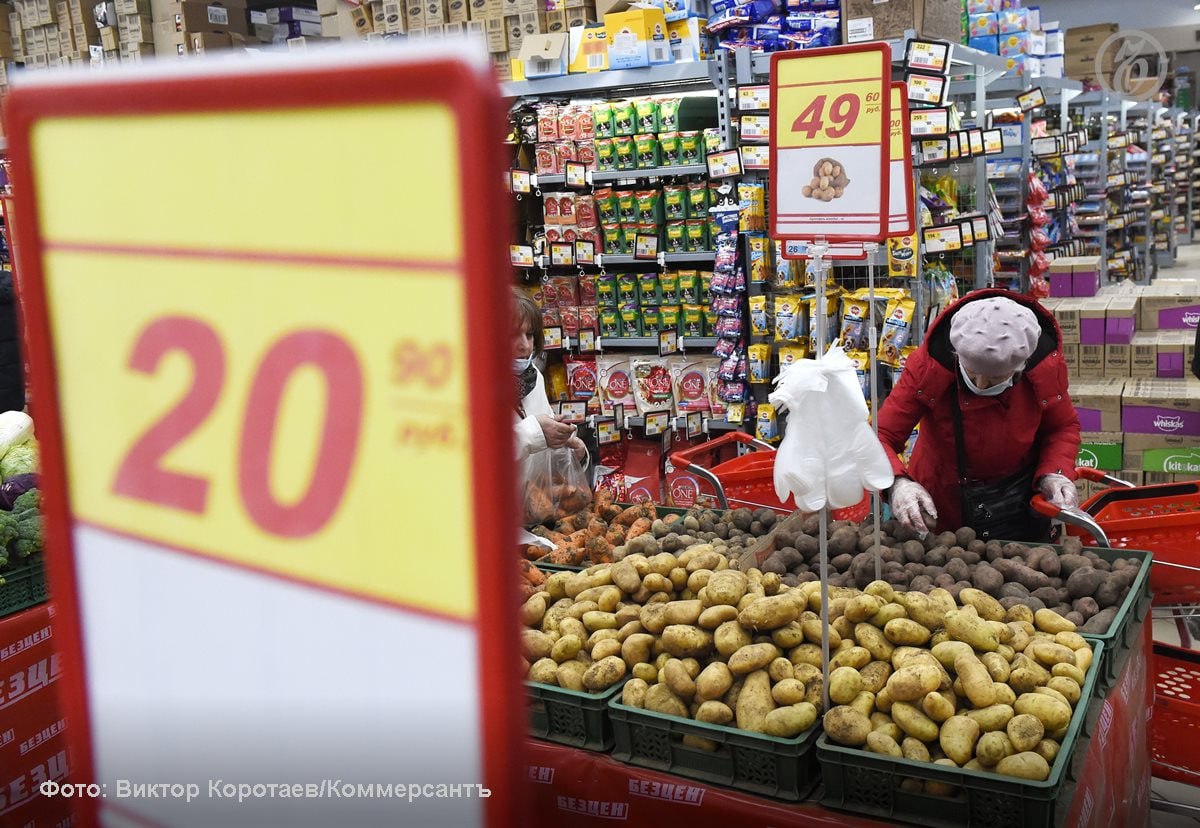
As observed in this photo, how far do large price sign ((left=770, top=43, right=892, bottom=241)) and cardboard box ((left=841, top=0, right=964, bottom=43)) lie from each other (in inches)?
91.9

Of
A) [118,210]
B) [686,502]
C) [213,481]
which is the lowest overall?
[686,502]

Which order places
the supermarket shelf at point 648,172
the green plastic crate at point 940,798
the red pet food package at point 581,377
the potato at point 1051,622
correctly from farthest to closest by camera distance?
1. the red pet food package at point 581,377
2. the supermarket shelf at point 648,172
3. the potato at point 1051,622
4. the green plastic crate at point 940,798

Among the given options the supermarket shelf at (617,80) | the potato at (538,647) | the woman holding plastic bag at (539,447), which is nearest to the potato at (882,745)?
the potato at (538,647)

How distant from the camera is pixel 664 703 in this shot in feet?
6.67

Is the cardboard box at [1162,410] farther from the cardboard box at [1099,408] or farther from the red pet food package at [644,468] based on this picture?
the red pet food package at [644,468]

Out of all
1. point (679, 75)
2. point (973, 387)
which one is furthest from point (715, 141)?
point (973, 387)

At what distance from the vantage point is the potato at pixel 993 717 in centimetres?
185

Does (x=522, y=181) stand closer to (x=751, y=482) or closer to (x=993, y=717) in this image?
(x=751, y=482)

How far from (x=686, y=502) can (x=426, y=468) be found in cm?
470

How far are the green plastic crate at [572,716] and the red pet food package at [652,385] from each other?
12.2 feet

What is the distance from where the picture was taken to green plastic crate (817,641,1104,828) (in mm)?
1701

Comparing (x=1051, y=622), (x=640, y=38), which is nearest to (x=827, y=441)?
(x=1051, y=622)

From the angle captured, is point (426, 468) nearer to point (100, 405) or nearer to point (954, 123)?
point (100, 405)

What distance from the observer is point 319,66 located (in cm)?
58
